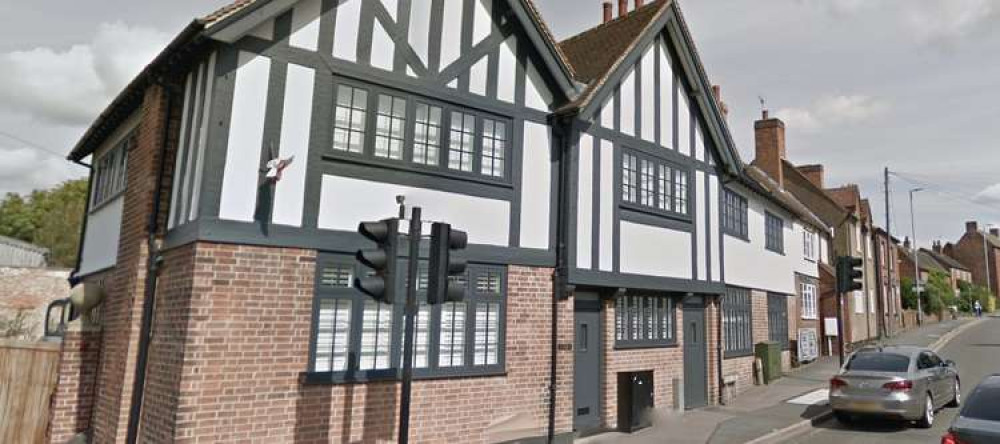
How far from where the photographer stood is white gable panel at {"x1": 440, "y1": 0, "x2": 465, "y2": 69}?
30.4ft

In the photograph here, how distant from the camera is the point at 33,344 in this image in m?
9.22

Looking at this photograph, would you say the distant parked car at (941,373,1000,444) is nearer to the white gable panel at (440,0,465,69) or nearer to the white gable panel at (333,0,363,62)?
the white gable panel at (440,0,465,69)

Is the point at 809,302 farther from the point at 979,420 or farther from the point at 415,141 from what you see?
the point at 415,141

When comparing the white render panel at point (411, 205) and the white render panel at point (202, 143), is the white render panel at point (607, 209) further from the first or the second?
the white render panel at point (202, 143)

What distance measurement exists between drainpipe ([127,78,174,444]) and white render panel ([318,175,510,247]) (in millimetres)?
2239

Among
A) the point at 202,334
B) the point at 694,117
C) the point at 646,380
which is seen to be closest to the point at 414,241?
the point at 202,334

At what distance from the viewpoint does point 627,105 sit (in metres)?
11.9

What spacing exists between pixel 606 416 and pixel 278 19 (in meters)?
8.40

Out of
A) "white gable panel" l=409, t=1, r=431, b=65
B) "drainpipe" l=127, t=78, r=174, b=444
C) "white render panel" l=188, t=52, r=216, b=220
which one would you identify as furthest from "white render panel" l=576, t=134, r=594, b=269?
"drainpipe" l=127, t=78, r=174, b=444

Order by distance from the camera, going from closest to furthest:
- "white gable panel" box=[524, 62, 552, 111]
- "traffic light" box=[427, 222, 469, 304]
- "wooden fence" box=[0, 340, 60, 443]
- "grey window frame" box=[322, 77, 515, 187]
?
1. "traffic light" box=[427, 222, 469, 304]
2. "grey window frame" box=[322, 77, 515, 187]
3. "wooden fence" box=[0, 340, 60, 443]
4. "white gable panel" box=[524, 62, 552, 111]

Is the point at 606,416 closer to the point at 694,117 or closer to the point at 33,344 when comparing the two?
the point at 694,117

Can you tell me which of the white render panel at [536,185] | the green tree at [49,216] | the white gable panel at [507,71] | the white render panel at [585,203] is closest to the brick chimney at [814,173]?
the white render panel at [585,203]

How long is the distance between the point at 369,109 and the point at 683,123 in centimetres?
761

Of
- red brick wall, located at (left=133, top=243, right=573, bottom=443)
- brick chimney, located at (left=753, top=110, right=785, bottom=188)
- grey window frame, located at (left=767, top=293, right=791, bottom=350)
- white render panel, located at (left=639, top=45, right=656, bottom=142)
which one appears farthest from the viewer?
brick chimney, located at (left=753, top=110, right=785, bottom=188)
